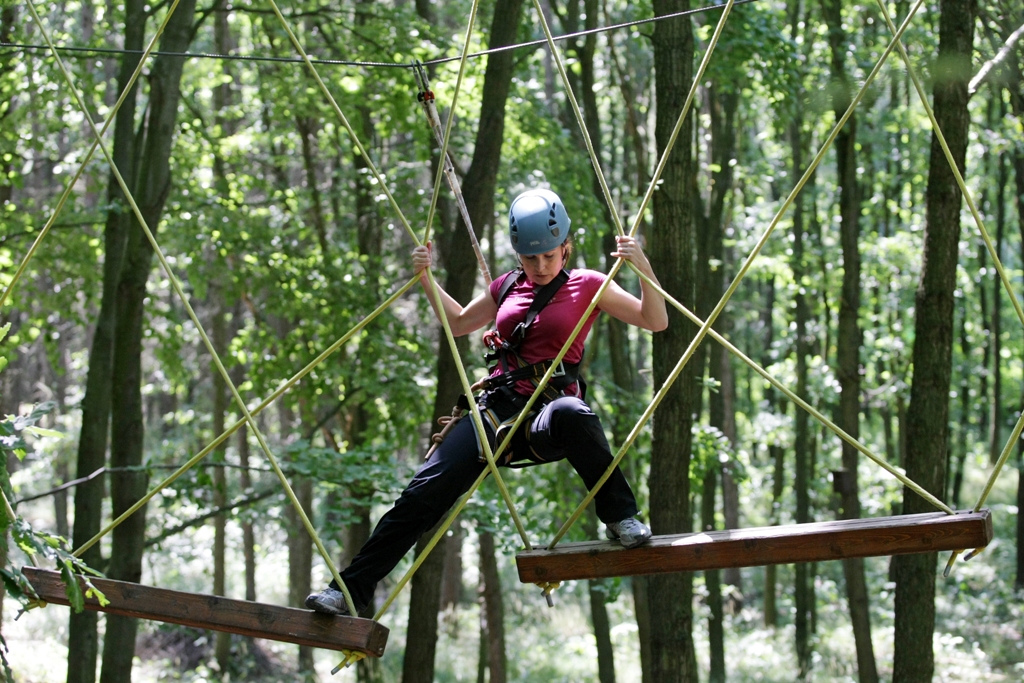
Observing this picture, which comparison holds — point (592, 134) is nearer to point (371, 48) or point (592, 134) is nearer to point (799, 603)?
point (371, 48)

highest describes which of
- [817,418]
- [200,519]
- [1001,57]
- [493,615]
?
[1001,57]

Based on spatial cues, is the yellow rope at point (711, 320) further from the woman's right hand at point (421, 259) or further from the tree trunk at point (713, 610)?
the tree trunk at point (713, 610)

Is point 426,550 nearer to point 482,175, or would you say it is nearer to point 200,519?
point 482,175

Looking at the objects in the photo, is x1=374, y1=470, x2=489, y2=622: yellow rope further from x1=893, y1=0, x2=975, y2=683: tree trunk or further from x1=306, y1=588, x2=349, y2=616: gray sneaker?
x1=893, y1=0, x2=975, y2=683: tree trunk

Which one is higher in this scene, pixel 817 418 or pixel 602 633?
pixel 817 418

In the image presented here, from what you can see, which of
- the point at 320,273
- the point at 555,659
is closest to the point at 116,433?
the point at 320,273

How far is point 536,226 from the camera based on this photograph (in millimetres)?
3035

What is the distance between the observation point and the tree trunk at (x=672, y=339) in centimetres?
502

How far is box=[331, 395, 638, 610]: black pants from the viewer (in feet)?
9.73

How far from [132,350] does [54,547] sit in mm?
3360

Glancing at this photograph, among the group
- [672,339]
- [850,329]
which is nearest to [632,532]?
[672,339]

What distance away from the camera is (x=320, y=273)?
26.0 feet

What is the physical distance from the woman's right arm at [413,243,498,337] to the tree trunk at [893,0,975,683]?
8.75ft

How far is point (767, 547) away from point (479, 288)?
9151 mm
